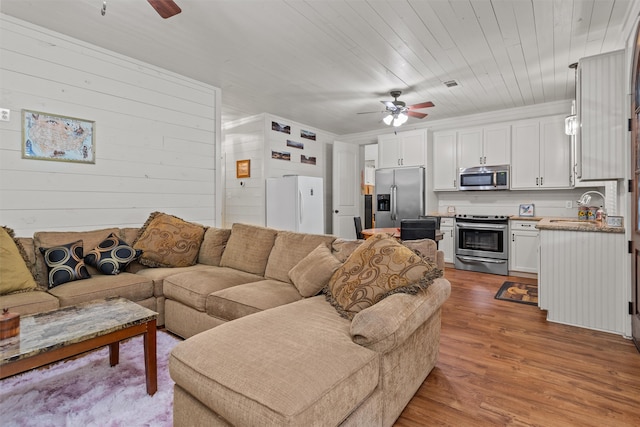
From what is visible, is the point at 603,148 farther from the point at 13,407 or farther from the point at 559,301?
the point at 13,407

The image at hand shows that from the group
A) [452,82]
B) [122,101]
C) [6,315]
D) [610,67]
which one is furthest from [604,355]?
[122,101]

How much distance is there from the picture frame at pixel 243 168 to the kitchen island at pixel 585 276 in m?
4.36

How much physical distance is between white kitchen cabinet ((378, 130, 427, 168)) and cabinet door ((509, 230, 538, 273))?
1947 mm

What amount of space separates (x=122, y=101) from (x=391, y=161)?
446 centimetres

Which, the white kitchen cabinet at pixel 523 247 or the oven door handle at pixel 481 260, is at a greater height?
the white kitchen cabinet at pixel 523 247

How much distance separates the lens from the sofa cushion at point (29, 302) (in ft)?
7.02

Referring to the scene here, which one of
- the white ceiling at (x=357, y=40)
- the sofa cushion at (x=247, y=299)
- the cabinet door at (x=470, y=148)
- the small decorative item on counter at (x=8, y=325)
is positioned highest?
the white ceiling at (x=357, y=40)

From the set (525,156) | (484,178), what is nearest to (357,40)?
(484,178)

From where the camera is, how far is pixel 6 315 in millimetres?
1589

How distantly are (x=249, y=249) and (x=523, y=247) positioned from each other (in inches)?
162

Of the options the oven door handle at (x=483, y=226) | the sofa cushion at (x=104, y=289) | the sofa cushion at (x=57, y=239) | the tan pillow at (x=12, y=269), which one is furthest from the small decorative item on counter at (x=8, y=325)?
the oven door handle at (x=483, y=226)

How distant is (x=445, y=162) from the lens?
5.91 m

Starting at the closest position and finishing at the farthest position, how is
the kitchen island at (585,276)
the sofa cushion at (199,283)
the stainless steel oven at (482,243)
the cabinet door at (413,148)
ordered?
the sofa cushion at (199,283), the kitchen island at (585,276), the stainless steel oven at (482,243), the cabinet door at (413,148)

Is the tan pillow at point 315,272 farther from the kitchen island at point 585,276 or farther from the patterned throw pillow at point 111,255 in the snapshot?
the kitchen island at point 585,276
